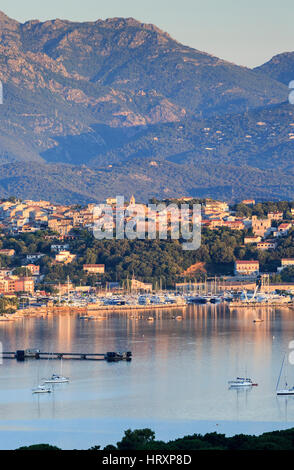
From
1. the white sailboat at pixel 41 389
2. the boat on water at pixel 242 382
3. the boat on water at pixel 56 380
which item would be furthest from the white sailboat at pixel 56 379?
the boat on water at pixel 242 382

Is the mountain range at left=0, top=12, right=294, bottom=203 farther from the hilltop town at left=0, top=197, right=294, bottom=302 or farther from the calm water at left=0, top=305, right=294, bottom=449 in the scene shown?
the calm water at left=0, top=305, right=294, bottom=449

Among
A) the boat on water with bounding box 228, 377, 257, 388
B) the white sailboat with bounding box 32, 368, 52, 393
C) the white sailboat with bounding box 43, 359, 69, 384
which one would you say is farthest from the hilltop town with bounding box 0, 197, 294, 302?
the boat on water with bounding box 228, 377, 257, 388

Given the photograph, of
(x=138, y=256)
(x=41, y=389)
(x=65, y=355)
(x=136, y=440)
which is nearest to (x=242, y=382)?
(x=41, y=389)

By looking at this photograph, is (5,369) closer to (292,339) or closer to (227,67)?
(292,339)

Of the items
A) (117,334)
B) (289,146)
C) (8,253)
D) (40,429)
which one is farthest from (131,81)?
(40,429)

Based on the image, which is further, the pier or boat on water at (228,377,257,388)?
the pier

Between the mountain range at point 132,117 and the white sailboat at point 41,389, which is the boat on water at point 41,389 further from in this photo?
the mountain range at point 132,117
